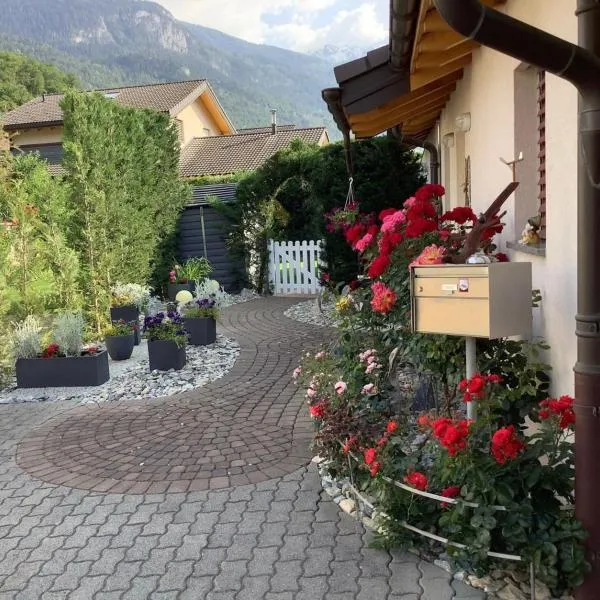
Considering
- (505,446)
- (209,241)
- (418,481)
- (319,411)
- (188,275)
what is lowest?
(418,481)

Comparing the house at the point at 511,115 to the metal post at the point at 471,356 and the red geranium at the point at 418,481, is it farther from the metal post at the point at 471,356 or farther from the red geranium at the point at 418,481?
the red geranium at the point at 418,481

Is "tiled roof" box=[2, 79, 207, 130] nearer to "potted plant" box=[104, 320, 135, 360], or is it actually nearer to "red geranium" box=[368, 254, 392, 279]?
"potted plant" box=[104, 320, 135, 360]

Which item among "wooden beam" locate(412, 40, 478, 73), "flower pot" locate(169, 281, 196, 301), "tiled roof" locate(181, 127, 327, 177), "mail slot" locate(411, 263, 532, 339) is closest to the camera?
"mail slot" locate(411, 263, 532, 339)

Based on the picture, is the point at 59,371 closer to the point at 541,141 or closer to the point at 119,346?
the point at 119,346

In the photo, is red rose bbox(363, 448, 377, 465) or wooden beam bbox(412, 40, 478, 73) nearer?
red rose bbox(363, 448, 377, 465)

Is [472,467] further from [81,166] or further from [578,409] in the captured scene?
[81,166]

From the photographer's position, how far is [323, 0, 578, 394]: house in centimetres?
299

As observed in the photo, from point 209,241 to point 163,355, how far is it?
8.08 meters

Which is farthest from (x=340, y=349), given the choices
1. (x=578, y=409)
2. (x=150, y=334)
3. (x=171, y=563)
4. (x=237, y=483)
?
(x=150, y=334)

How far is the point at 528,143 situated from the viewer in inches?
160

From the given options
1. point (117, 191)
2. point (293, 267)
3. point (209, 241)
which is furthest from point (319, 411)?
point (209, 241)

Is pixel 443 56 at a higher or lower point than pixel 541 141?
higher

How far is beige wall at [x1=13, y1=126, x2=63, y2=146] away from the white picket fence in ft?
59.0

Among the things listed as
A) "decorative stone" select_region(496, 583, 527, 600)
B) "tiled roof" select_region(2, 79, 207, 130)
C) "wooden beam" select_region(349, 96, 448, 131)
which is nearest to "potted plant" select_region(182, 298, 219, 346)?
"wooden beam" select_region(349, 96, 448, 131)
